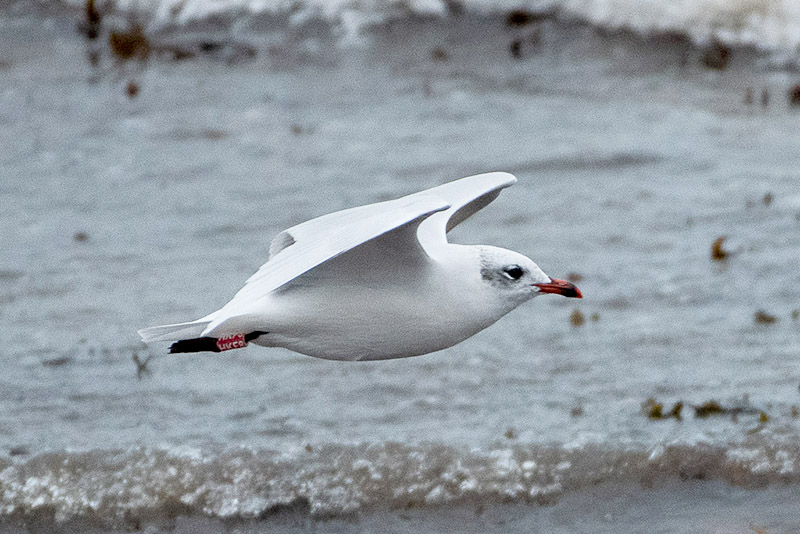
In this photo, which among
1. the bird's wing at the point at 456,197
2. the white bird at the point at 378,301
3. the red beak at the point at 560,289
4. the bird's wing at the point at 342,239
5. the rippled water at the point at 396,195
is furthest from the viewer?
the rippled water at the point at 396,195

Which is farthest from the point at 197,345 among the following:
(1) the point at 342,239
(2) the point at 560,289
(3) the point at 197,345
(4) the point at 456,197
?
(2) the point at 560,289

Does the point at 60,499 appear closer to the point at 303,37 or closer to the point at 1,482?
the point at 1,482

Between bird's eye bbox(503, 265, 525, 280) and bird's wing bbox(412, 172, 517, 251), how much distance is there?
278 millimetres

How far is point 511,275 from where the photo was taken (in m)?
4.23

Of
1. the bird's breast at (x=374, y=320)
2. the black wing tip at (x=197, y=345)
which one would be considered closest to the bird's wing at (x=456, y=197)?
the bird's breast at (x=374, y=320)

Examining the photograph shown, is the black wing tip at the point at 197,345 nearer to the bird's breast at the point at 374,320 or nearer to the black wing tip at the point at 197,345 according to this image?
the black wing tip at the point at 197,345

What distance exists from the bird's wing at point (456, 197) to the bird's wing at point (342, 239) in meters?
0.21

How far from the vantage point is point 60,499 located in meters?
5.09

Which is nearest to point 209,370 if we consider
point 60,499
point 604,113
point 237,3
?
point 60,499

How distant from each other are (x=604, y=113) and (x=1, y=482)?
20.0 ft

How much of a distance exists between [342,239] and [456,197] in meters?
0.91

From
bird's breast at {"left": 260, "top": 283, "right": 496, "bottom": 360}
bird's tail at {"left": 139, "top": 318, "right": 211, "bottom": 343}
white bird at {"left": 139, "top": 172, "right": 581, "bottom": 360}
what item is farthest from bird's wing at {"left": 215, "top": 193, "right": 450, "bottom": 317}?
bird's tail at {"left": 139, "top": 318, "right": 211, "bottom": 343}

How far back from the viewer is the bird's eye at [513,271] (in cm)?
422

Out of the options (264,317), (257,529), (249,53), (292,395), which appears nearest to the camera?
(264,317)
